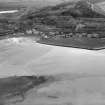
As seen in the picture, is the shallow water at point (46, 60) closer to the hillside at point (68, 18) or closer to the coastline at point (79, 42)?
the coastline at point (79, 42)

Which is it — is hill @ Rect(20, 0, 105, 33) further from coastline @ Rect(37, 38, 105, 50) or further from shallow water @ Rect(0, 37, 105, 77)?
shallow water @ Rect(0, 37, 105, 77)

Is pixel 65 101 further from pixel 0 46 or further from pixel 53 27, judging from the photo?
pixel 53 27

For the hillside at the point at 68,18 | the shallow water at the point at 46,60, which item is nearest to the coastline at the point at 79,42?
the shallow water at the point at 46,60

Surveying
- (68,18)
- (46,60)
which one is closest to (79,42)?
(46,60)

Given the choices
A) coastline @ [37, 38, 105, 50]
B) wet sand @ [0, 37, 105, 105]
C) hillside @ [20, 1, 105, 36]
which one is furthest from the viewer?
hillside @ [20, 1, 105, 36]

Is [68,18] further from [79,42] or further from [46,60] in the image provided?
[46,60]

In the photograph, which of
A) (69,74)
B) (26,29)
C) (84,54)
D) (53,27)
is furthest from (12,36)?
(69,74)

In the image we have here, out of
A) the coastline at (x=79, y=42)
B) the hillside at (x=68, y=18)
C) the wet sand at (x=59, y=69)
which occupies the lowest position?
the wet sand at (x=59, y=69)

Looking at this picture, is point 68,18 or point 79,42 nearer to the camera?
point 79,42

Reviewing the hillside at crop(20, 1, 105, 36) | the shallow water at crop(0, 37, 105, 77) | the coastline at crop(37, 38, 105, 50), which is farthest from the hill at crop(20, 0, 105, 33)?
the shallow water at crop(0, 37, 105, 77)
